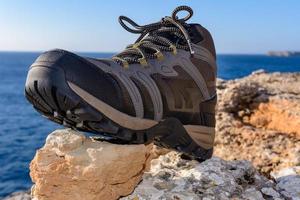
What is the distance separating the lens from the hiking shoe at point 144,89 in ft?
6.84

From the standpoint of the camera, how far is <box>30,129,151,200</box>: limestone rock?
2227mm

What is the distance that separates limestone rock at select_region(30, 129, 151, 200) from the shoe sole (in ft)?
0.33

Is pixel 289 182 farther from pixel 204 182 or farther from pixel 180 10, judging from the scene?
pixel 180 10

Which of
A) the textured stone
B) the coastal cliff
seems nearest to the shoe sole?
the coastal cliff

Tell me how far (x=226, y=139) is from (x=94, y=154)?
2.35 m

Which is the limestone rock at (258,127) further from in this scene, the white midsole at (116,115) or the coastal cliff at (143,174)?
Result: the white midsole at (116,115)

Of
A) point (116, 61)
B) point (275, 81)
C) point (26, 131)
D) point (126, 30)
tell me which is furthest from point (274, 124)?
point (26, 131)

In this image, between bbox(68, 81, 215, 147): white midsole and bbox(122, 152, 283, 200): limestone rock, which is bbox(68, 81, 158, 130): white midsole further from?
bbox(122, 152, 283, 200): limestone rock

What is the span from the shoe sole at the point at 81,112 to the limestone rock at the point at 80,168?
0.33ft

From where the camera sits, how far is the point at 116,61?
246cm

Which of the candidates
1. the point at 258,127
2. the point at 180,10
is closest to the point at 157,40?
the point at 180,10

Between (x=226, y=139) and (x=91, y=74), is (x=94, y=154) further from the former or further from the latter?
(x=226, y=139)

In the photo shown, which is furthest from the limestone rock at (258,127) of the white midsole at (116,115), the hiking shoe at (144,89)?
the white midsole at (116,115)

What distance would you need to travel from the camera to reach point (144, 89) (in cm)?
246
